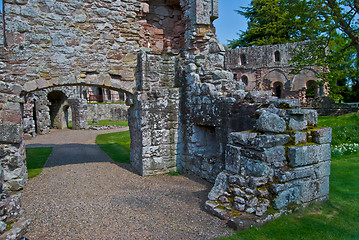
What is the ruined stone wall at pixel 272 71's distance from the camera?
79.1 feet

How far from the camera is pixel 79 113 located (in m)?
22.9

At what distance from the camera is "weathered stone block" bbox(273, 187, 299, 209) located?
4.29 m

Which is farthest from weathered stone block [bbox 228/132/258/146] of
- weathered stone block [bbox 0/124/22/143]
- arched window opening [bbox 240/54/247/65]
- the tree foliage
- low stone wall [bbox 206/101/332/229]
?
Answer: arched window opening [bbox 240/54/247/65]

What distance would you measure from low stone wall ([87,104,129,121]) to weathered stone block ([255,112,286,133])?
26859 millimetres

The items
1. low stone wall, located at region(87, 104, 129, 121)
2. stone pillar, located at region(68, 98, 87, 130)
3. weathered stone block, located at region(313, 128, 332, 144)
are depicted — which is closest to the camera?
weathered stone block, located at region(313, 128, 332, 144)

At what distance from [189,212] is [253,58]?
22.8 metres

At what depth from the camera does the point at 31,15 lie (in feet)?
22.0

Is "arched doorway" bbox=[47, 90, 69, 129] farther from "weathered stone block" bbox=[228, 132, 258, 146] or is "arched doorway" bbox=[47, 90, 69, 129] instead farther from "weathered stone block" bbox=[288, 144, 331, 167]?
"weathered stone block" bbox=[288, 144, 331, 167]

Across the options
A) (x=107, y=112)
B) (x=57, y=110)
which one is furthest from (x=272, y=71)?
(x=57, y=110)

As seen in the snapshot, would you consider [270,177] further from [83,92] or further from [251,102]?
[83,92]

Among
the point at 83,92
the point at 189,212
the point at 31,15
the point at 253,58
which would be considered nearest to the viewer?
the point at 189,212

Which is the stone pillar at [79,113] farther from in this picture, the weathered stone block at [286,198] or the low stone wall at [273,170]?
the weathered stone block at [286,198]

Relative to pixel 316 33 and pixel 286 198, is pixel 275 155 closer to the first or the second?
pixel 286 198

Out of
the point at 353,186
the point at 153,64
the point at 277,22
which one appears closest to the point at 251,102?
the point at 353,186
